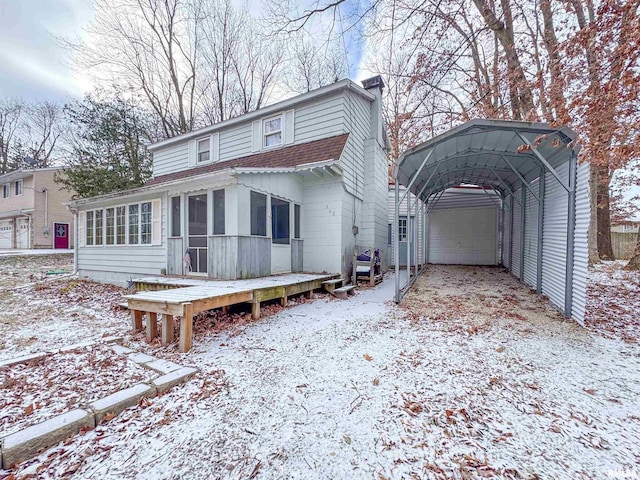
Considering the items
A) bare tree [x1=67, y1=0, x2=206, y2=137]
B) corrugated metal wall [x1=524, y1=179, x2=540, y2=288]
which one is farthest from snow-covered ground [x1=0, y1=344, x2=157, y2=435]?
bare tree [x1=67, y1=0, x2=206, y2=137]

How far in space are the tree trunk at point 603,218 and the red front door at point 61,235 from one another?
3005 centimetres

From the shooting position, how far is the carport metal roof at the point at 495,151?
479 centimetres

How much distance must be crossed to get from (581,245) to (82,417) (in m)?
6.52

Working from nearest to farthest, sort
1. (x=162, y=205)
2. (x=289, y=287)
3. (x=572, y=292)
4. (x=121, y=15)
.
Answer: (x=572, y=292) < (x=289, y=287) < (x=162, y=205) < (x=121, y=15)

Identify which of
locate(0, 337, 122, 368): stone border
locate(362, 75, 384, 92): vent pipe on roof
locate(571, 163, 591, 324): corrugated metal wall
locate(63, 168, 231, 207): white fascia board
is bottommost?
locate(0, 337, 122, 368): stone border

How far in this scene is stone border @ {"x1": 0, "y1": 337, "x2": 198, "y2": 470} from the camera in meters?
1.82

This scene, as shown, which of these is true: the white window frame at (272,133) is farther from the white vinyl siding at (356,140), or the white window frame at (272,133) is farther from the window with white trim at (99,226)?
the window with white trim at (99,226)

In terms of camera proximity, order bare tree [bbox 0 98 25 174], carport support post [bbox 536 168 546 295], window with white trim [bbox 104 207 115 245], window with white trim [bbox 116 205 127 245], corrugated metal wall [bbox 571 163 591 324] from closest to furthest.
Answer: corrugated metal wall [bbox 571 163 591 324] < carport support post [bbox 536 168 546 295] < window with white trim [bbox 116 205 127 245] < window with white trim [bbox 104 207 115 245] < bare tree [bbox 0 98 25 174]

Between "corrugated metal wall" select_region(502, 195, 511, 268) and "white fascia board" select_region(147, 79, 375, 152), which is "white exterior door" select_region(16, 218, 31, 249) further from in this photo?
"corrugated metal wall" select_region(502, 195, 511, 268)

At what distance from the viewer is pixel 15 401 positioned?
8.13 ft

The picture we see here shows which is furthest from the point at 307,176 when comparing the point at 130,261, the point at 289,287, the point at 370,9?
the point at 130,261

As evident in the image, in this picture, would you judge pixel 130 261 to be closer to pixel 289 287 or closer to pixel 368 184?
pixel 289 287

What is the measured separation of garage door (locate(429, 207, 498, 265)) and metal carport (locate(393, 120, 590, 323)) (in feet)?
10.6

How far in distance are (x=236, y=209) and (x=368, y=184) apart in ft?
16.4
